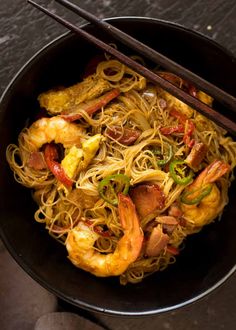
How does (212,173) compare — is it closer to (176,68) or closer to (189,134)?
(189,134)

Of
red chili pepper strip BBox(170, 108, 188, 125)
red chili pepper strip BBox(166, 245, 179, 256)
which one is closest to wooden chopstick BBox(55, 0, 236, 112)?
red chili pepper strip BBox(170, 108, 188, 125)

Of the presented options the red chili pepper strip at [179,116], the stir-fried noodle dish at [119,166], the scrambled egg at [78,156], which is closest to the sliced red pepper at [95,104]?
the stir-fried noodle dish at [119,166]

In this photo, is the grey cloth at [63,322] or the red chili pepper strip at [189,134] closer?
the red chili pepper strip at [189,134]

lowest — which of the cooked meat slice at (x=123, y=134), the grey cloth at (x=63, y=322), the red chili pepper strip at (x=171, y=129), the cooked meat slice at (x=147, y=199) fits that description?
the grey cloth at (x=63, y=322)

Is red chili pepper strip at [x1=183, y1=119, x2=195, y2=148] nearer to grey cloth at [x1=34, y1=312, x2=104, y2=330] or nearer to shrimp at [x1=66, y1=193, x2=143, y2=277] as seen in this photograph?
shrimp at [x1=66, y1=193, x2=143, y2=277]

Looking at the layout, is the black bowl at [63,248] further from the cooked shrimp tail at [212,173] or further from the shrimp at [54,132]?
the cooked shrimp tail at [212,173]

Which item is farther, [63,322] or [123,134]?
[63,322]

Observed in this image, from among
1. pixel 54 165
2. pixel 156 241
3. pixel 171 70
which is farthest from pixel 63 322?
pixel 171 70
